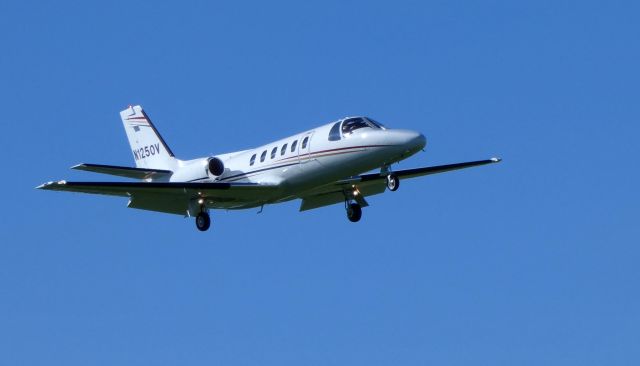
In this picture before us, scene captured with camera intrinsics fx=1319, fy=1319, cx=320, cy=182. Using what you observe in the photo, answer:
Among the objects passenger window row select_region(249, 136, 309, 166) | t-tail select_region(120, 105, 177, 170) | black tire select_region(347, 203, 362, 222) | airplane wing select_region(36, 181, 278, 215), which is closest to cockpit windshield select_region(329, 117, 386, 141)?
passenger window row select_region(249, 136, 309, 166)

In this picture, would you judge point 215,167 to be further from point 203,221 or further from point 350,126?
point 350,126

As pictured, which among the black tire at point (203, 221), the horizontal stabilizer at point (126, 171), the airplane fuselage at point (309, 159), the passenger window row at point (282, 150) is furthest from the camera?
the black tire at point (203, 221)

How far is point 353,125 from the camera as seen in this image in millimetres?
32781

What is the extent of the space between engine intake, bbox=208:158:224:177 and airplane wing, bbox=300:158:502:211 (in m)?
2.35

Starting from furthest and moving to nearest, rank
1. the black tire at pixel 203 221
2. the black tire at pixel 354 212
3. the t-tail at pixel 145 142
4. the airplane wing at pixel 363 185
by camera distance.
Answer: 1. the t-tail at pixel 145 142
2. the black tire at pixel 354 212
3. the airplane wing at pixel 363 185
4. the black tire at pixel 203 221

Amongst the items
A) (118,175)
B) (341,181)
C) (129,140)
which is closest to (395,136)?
(341,181)

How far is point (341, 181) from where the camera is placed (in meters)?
35.2

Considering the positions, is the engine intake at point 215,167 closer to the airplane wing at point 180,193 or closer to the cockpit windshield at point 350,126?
the airplane wing at point 180,193

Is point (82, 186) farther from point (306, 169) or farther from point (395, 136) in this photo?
point (395, 136)

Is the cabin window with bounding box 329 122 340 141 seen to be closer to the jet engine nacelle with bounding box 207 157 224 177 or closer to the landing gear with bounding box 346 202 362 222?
the landing gear with bounding box 346 202 362 222

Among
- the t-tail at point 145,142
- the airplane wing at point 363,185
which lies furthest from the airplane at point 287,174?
the t-tail at point 145,142

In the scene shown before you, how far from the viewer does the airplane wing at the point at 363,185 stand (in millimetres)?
35406

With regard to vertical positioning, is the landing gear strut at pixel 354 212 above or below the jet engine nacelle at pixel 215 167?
below

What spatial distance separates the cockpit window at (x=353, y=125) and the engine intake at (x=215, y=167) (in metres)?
4.45
